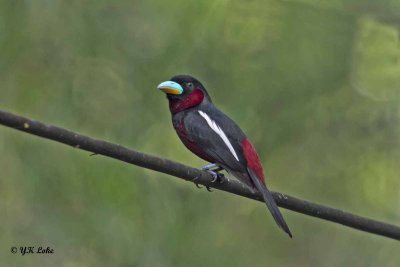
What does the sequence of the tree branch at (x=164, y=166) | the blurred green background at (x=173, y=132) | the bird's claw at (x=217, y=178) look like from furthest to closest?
the blurred green background at (x=173, y=132)
the bird's claw at (x=217, y=178)
the tree branch at (x=164, y=166)

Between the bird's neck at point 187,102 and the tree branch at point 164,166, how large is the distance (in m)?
1.12

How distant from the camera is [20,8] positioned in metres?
7.29

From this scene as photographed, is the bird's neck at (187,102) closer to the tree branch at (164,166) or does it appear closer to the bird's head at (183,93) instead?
the bird's head at (183,93)

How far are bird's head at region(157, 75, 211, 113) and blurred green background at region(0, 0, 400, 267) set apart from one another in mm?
1222

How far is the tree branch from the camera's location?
332cm

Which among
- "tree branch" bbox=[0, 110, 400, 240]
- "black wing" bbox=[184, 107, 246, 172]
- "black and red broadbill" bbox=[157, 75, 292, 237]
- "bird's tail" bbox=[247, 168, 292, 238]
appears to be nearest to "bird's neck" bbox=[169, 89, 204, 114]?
"black and red broadbill" bbox=[157, 75, 292, 237]

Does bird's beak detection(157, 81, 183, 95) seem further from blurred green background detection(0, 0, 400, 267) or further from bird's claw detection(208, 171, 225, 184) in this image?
bird's claw detection(208, 171, 225, 184)

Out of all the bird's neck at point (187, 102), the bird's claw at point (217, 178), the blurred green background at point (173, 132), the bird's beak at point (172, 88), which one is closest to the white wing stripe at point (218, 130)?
the bird's neck at point (187, 102)

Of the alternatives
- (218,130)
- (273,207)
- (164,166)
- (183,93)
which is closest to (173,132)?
(183,93)

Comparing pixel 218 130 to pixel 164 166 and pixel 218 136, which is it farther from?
pixel 164 166

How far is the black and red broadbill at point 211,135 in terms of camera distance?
509 centimetres

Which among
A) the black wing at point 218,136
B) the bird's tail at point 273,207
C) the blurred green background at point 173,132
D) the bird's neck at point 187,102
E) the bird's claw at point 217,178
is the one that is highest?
the bird's claw at point 217,178

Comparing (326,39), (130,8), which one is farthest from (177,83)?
(326,39)

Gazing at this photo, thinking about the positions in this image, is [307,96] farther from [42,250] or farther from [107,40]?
[42,250]
